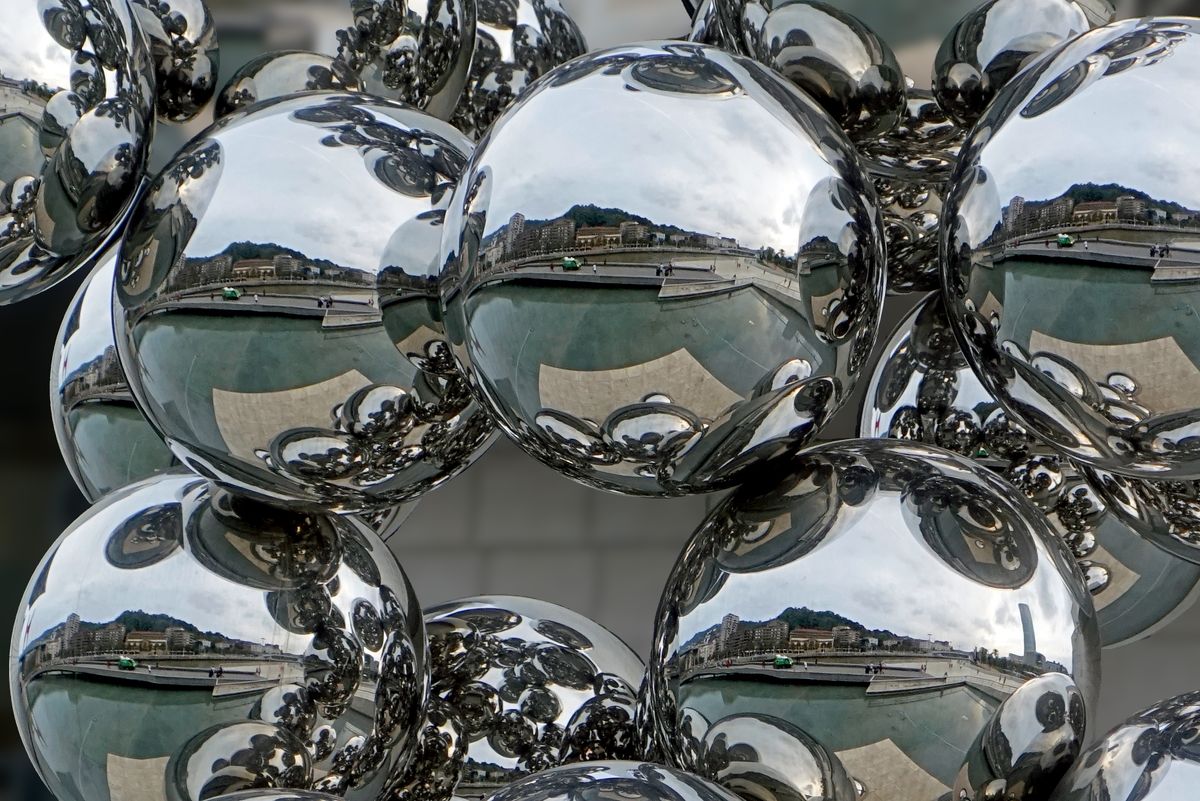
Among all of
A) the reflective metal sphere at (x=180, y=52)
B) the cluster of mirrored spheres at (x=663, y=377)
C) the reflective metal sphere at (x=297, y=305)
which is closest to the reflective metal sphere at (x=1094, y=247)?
the cluster of mirrored spheres at (x=663, y=377)

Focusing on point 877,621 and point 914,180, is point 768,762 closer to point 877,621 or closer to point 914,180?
point 877,621

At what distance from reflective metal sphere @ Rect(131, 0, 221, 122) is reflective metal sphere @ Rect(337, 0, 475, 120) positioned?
0.13 feet

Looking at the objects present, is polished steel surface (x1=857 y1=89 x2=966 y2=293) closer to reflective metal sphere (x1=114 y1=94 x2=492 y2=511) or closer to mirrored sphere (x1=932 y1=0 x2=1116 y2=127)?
mirrored sphere (x1=932 y1=0 x2=1116 y2=127)

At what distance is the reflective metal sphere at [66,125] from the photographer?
1.14ft

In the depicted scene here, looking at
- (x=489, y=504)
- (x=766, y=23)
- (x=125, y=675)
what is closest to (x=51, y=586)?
(x=125, y=675)

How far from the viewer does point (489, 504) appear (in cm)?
166

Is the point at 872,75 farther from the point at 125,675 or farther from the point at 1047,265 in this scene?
the point at 125,675

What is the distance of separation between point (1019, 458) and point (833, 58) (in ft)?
0.46

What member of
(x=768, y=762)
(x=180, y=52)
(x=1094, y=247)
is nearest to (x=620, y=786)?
(x=768, y=762)

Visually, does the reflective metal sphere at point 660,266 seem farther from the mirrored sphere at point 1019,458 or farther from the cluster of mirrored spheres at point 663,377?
the mirrored sphere at point 1019,458

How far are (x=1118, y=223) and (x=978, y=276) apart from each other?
0.03 metres

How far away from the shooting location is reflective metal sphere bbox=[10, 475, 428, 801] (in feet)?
1.16

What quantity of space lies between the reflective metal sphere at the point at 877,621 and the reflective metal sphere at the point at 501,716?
4.4 inches

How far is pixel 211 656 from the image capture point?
1.16 feet
